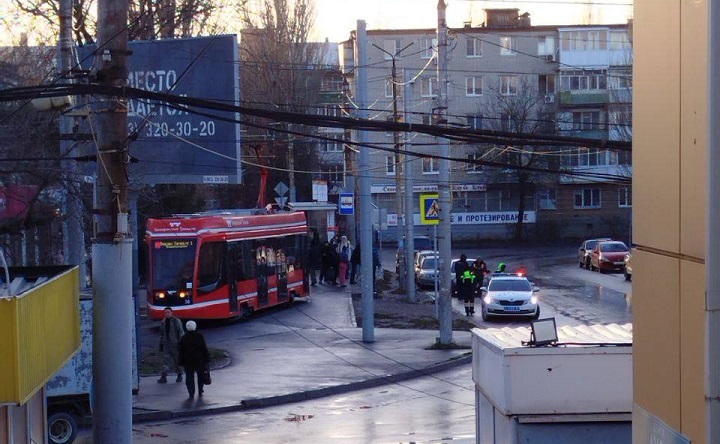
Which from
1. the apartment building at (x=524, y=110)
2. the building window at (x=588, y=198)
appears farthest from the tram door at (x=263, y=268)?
the building window at (x=588, y=198)

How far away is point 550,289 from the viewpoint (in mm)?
41469

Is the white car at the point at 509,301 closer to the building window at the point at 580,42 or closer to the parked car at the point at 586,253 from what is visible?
the parked car at the point at 586,253

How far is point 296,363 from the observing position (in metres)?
23.3

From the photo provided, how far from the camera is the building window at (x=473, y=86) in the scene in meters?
70.4

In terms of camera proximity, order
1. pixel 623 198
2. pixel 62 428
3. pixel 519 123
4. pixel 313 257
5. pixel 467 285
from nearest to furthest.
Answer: pixel 62 428
pixel 467 285
pixel 313 257
pixel 519 123
pixel 623 198

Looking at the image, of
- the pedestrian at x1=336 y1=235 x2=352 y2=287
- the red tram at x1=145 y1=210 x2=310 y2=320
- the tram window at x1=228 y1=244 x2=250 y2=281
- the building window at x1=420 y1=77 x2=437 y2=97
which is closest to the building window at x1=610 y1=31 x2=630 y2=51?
the building window at x1=420 y1=77 x2=437 y2=97

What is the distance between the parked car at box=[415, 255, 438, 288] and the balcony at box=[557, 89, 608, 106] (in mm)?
28864

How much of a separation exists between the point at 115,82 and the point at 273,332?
18.5 meters

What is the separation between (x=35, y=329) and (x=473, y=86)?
212ft

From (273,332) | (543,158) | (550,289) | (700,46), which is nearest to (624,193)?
(543,158)

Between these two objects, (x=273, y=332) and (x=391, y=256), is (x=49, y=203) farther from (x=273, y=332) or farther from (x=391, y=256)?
(x=391, y=256)

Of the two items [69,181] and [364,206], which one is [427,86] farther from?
[69,181]

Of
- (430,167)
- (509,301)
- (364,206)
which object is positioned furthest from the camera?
(430,167)

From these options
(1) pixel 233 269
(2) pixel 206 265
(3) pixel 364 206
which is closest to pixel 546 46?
(1) pixel 233 269
